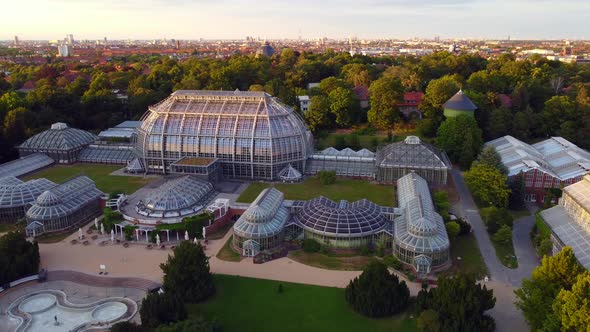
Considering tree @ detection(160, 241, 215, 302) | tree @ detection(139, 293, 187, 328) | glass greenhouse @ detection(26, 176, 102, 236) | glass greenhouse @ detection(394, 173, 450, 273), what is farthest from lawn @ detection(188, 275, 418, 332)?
glass greenhouse @ detection(26, 176, 102, 236)

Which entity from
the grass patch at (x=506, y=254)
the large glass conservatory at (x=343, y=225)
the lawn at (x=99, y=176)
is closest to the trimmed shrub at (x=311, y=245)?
the large glass conservatory at (x=343, y=225)

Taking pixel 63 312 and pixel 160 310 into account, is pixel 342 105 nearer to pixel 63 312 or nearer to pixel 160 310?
pixel 160 310

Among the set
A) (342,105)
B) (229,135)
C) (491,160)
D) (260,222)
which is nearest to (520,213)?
(491,160)

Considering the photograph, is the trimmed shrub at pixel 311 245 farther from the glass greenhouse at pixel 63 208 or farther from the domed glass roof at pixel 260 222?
the glass greenhouse at pixel 63 208

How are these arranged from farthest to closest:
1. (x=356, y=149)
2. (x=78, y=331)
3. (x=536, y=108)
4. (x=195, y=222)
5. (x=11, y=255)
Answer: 1. (x=536, y=108)
2. (x=356, y=149)
3. (x=195, y=222)
4. (x=11, y=255)
5. (x=78, y=331)

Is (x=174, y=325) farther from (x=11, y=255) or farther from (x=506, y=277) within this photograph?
(x=506, y=277)

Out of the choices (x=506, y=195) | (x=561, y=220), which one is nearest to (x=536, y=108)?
(x=506, y=195)
